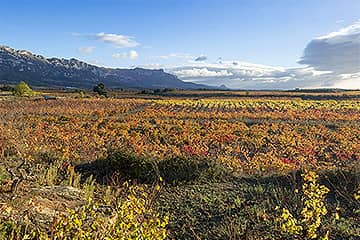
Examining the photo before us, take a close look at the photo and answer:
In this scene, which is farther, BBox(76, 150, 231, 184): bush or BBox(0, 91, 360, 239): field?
BBox(76, 150, 231, 184): bush

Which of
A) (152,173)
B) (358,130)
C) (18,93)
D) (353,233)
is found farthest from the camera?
(18,93)

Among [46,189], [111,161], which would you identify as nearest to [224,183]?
[111,161]

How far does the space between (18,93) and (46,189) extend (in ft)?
204

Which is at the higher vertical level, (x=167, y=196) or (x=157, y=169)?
(x=157, y=169)

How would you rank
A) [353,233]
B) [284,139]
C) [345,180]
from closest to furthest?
[353,233] → [345,180] → [284,139]

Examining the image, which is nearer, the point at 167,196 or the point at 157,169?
the point at 167,196

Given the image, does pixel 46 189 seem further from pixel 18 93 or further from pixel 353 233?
pixel 18 93

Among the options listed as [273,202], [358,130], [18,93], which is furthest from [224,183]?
[18,93]

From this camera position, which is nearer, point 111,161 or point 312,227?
point 312,227

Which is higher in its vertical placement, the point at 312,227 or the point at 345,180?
the point at 312,227

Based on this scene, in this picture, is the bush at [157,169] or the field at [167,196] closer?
the field at [167,196]

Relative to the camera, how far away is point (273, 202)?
7.12m

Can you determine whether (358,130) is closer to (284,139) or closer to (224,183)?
(284,139)

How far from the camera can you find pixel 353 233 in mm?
5824
